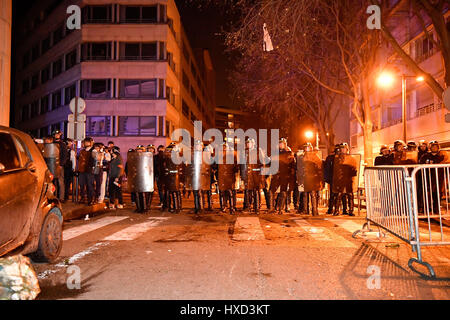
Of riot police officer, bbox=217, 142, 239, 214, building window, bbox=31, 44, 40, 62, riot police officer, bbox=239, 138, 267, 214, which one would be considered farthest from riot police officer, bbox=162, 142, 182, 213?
building window, bbox=31, 44, 40, 62

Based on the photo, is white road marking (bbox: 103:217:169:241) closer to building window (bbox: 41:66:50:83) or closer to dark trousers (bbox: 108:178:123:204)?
dark trousers (bbox: 108:178:123:204)

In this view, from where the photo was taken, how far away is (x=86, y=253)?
221 inches

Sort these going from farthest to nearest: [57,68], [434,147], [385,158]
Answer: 1. [57,68]
2. [385,158]
3. [434,147]

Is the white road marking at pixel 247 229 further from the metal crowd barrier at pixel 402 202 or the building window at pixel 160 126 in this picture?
the building window at pixel 160 126

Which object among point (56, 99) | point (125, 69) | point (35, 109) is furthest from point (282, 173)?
point (35, 109)

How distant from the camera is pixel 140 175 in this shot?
10.8 m

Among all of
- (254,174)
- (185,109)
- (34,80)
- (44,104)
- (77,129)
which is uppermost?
(34,80)

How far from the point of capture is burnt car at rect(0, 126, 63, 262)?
424 centimetres

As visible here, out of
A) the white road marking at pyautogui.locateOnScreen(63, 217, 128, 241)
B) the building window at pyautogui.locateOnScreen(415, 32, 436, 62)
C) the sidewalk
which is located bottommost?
the white road marking at pyautogui.locateOnScreen(63, 217, 128, 241)

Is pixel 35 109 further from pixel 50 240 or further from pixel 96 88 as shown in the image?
pixel 50 240

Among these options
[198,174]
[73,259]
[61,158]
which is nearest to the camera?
[73,259]

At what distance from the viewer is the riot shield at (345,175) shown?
10234 millimetres

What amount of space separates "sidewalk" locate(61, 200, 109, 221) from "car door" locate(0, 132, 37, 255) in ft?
16.3

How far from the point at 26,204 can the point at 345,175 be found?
8021 millimetres
